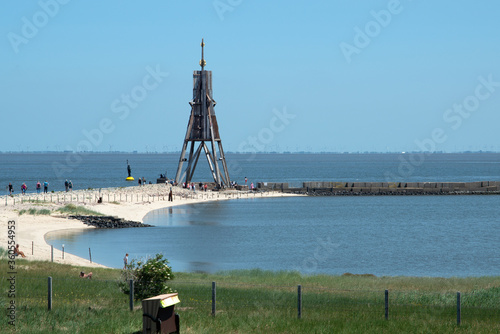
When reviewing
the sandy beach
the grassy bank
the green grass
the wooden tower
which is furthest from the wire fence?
the wooden tower

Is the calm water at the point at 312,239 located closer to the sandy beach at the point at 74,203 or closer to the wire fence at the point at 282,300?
the sandy beach at the point at 74,203

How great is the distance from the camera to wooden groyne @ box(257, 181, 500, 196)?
102 meters

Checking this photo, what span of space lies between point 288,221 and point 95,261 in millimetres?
29619

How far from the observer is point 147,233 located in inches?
1988

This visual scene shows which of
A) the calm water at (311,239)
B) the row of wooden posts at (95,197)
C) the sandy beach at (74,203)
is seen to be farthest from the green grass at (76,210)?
the calm water at (311,239)

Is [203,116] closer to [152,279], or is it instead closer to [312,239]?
[312,239]

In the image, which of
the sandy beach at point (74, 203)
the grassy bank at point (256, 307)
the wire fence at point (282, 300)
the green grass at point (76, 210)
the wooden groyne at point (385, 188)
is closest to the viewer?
the grassy bank at point (256, 307)

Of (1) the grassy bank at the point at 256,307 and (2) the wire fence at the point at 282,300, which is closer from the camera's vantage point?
(1) the grassy bank at the point at 256,307

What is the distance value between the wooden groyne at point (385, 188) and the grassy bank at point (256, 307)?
75.7 metres

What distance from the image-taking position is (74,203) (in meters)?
62.5

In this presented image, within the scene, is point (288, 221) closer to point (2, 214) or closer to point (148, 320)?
point (2, 214)

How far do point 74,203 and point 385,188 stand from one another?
57.9 meters

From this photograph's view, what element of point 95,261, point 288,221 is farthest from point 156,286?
point 288,221

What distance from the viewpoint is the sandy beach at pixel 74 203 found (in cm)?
3669
